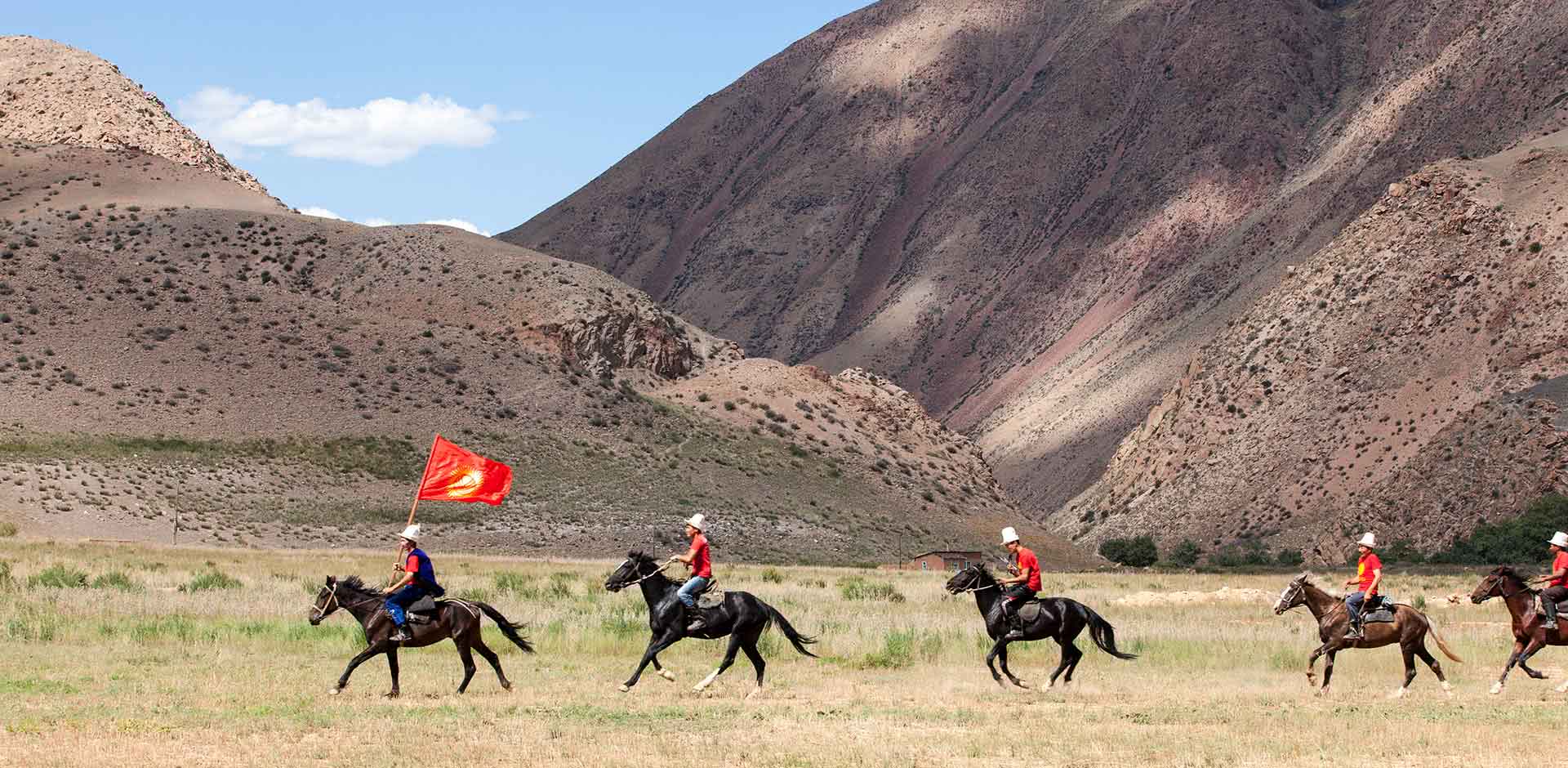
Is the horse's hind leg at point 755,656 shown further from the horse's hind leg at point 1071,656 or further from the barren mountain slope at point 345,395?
the barren mountain slope at point 345,395

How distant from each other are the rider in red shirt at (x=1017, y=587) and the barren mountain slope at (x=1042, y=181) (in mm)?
82348

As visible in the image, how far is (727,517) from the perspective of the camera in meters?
79.4

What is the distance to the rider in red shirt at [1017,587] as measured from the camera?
23047 millimetres

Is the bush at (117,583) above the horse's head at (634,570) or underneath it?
underneath

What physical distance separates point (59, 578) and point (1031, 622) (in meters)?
22.8

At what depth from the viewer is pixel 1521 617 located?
2353 centimetres

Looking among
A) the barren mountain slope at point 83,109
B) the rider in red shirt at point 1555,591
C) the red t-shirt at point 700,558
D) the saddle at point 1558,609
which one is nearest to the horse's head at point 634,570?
the red t-shirt at point 700,558

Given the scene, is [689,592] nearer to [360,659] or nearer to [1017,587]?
[360,659]

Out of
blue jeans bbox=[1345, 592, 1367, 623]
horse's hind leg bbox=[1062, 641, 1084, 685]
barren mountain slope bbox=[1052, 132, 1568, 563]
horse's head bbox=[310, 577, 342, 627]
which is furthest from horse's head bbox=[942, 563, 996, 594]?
barren mountain slope bbox=[1052, 132, 1568, 563]

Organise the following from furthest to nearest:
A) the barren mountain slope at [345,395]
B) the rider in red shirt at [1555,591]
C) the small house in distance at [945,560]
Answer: the barren mountain slope at [345,395] → the small house in distance at [945,560] → the rider in red shirt at [1555,591]

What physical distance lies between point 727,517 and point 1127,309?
50.7 meters

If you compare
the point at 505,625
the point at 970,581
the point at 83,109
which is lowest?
the point at 505,625

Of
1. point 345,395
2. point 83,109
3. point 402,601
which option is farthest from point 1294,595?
point 83,109

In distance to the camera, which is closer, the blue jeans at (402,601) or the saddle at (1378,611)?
the blue jeans at (402,601)
